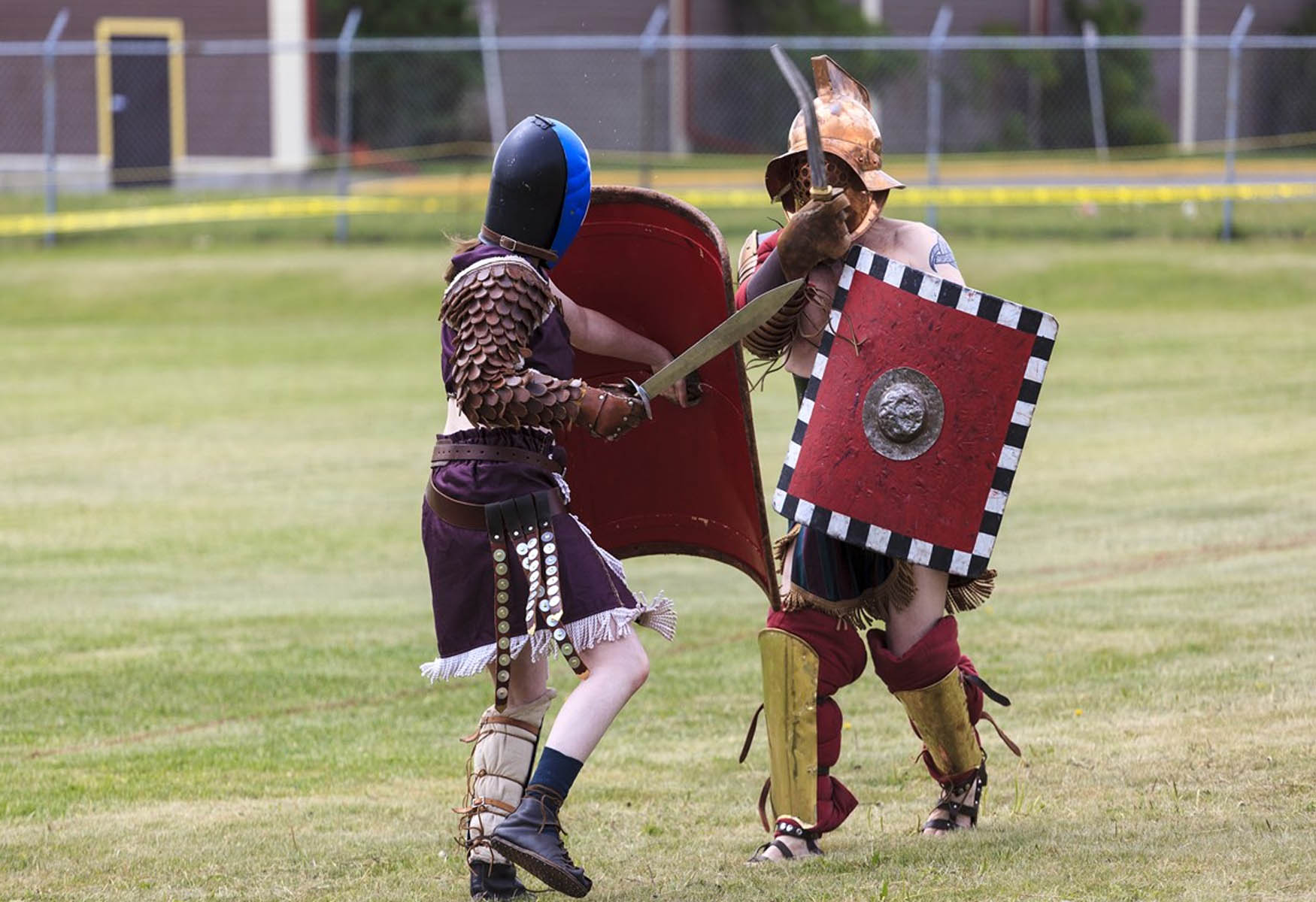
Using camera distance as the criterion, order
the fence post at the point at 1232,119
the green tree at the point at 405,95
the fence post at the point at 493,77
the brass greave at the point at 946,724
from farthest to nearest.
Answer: the green tree at the point at 405,95, the fence post at the point at 493,77, the fence post at the point at 1232,119, the brass greave at the point at 946,724

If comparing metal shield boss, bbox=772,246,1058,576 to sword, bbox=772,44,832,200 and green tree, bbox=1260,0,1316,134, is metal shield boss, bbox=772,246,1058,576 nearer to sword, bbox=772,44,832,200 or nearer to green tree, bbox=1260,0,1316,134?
sword, bbox=772,44,832,200

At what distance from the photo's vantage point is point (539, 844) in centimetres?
402

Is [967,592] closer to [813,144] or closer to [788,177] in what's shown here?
[788,177]

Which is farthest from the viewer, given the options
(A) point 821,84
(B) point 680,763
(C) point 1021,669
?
(C) point 1021,669

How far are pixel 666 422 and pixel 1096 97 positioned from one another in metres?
23.4

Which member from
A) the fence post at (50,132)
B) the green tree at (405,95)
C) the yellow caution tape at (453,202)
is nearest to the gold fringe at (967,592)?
the yellow caution tape at (453,202)

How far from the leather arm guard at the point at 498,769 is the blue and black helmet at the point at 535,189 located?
3.42ft

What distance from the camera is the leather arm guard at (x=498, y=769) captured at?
433 centimetres

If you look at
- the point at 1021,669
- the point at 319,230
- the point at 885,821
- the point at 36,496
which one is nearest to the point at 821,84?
the point at 885,821

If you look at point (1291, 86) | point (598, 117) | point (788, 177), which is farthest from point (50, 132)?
point (1291, 86)

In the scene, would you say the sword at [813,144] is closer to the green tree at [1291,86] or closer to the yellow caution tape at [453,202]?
the yellow caution tape at [453,202]

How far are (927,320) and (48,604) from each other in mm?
5212

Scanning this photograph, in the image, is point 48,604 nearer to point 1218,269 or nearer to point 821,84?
point 821,84

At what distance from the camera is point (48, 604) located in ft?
27.4
